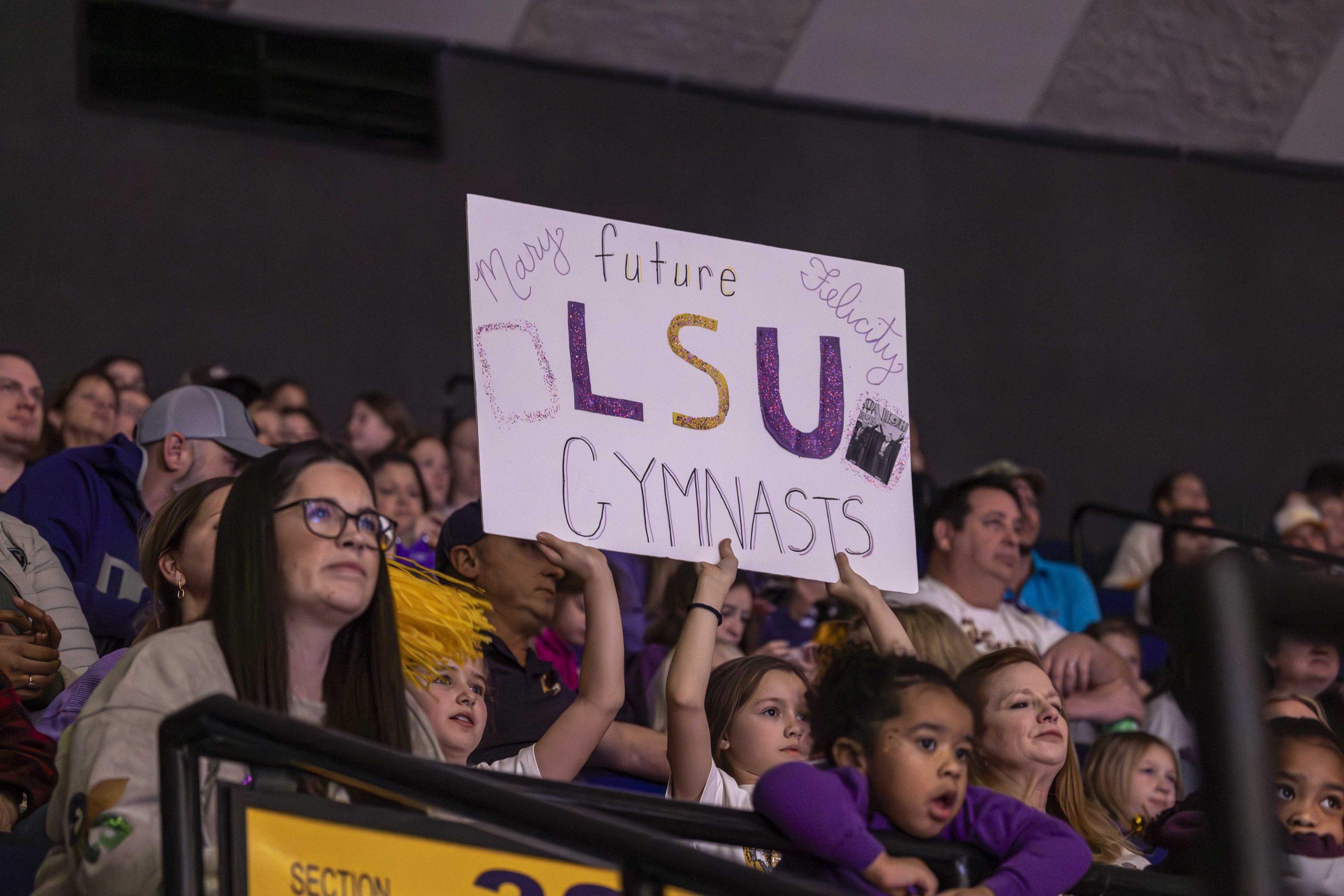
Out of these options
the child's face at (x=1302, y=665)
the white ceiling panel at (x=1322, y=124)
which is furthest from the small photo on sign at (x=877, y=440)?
the white ceiling panel at (x=1322, y=124)

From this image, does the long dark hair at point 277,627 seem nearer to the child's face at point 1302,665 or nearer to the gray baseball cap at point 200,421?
the child's face at point 1302,665

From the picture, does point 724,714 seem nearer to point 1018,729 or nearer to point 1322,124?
point 1018,729

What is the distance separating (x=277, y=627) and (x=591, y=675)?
2.46 feet

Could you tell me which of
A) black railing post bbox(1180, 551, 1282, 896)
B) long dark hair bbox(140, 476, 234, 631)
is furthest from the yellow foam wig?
black railing post bbox(1180, 551, 1282, 896)

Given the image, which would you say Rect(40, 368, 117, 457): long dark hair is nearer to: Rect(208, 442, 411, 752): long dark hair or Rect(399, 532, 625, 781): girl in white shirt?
Rect(399, 532, 625, 781): girl in white shirt

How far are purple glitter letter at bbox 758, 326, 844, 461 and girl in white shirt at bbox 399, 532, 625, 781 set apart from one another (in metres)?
0.46

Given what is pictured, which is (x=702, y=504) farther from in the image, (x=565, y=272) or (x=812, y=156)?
(x=812, y=156)

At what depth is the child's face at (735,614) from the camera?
407cm

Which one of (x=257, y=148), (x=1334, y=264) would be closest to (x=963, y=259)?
(x=1334, y=264)

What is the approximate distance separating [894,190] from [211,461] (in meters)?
5.69

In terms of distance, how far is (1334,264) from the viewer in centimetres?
963

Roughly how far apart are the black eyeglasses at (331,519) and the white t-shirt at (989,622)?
246 centimetres

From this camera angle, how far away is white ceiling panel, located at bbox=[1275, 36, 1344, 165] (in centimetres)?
912

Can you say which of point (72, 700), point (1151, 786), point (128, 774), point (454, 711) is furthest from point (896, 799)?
point (1151, 786)
